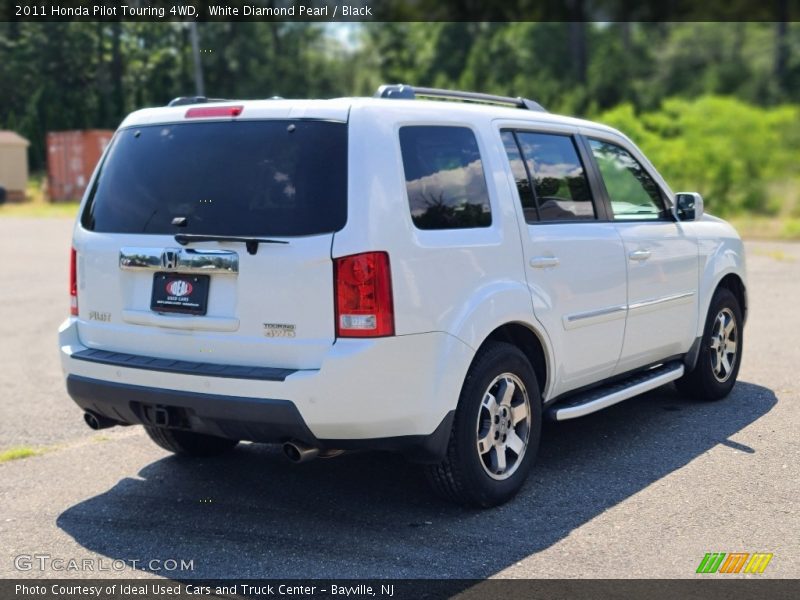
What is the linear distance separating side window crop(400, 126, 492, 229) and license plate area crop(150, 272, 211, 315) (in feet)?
3.28

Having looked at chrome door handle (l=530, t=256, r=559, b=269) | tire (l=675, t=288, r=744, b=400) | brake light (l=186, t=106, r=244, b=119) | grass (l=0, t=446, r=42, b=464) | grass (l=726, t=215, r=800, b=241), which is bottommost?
grass (l=726, t=215, r=800, b=241)

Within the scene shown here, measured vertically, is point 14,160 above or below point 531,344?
above

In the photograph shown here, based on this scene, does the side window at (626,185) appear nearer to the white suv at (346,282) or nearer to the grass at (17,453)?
the white suv at (346,282)

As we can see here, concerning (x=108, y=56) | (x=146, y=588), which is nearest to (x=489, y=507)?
(x=146, y=588)

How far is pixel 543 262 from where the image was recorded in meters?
4.91

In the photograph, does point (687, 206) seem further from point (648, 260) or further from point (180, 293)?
point (180, 293)

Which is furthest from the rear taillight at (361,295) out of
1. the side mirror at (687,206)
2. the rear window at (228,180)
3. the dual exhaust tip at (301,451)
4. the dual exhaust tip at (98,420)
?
the side mirror at (687,206)

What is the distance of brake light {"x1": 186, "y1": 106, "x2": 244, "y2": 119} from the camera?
176 inches

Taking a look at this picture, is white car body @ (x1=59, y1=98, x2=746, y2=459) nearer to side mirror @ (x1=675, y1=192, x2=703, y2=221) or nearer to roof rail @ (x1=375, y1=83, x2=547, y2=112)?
roof rail @ (x1=375, y1=83, x2=547, y2=112)

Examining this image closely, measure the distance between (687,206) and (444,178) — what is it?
2.39m

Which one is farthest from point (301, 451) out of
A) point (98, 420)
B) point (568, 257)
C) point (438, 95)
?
point (438, 95)

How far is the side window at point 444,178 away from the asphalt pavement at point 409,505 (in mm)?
1401

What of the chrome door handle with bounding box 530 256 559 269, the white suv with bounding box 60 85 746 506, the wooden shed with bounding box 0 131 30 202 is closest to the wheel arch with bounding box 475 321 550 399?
the white suv with bounding box 60 85 746 506

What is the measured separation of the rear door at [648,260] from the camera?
224 inches
